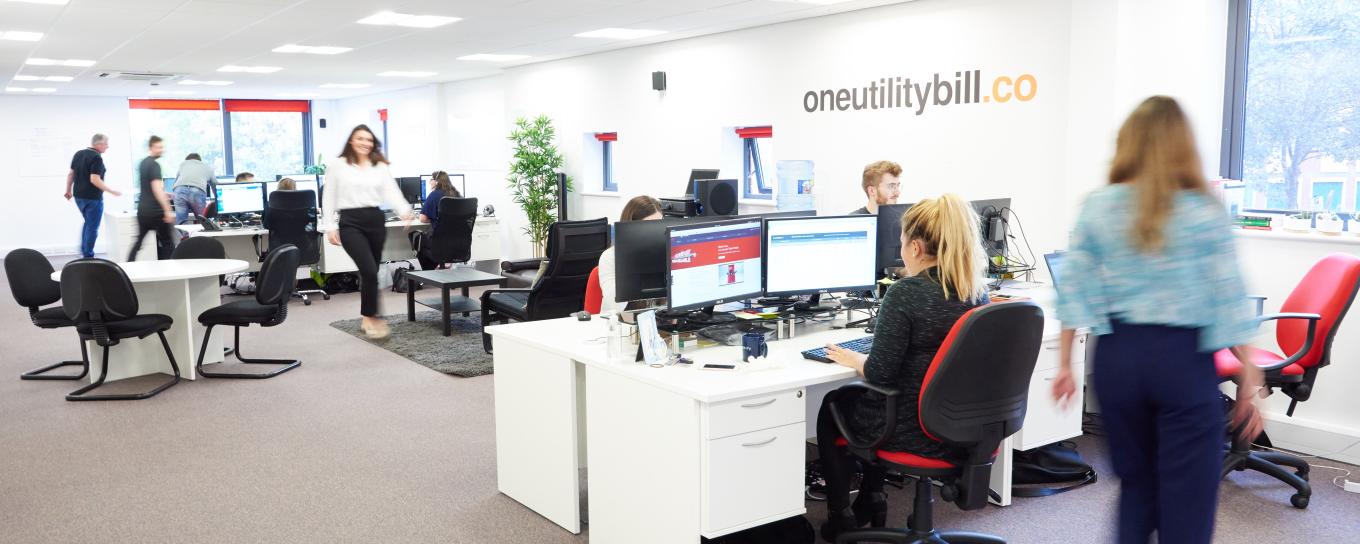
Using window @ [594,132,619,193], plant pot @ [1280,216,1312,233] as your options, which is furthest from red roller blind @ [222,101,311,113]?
plant pot @ [1280,216,1312,233]

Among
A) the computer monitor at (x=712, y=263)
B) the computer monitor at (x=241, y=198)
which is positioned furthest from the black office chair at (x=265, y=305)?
the computer monitor at (x=241, y=198)

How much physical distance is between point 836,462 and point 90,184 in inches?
456

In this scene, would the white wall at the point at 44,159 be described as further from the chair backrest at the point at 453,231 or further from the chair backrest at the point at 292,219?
the chair backrest at the point at 453,231

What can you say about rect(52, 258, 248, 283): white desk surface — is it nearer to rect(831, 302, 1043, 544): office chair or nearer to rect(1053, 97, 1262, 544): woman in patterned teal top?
rect(831, 302, 1043, 544): office chair

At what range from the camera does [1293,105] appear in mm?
5250

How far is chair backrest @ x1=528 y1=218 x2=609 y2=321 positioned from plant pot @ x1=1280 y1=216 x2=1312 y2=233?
11.4 ft

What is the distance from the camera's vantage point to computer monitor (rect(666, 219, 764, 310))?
3441 millimetres

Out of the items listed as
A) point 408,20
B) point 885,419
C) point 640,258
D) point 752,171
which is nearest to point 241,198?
point 408,20

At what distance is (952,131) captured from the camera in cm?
672

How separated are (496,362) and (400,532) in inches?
28.2

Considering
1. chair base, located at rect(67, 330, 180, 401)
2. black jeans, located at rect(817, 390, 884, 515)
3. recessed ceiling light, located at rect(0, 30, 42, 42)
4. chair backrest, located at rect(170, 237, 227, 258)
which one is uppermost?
recessed ceiling light, located at rect(0, 30, 42, 42)

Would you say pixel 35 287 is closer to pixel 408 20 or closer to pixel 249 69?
pixel 408 20

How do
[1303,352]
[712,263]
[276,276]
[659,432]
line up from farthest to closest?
[276,276]
[1303,352]
[712,263]
[659,432]

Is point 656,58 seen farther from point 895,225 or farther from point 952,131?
point 895,225
